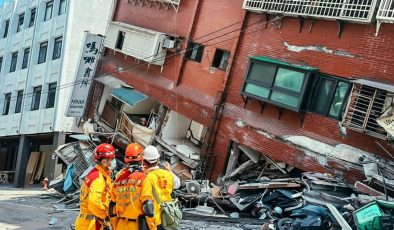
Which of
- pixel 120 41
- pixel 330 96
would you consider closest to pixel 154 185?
pixel 330 96

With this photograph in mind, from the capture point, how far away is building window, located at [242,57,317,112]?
12.8 m

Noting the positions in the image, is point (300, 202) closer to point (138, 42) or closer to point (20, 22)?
point (138, 42)

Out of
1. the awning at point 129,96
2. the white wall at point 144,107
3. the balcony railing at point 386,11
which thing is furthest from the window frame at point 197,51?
the balcony railing at point 386,11

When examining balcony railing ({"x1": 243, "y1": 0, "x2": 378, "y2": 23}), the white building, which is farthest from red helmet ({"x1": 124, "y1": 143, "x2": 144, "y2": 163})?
the white building

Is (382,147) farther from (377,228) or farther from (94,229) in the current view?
(94,229)

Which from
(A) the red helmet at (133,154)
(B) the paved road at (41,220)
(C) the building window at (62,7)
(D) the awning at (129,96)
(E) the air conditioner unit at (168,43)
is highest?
(C) the building window at (62,7)

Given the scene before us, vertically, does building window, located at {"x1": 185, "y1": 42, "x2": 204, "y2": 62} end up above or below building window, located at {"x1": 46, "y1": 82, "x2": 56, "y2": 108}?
above

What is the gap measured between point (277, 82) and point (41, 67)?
17574mm

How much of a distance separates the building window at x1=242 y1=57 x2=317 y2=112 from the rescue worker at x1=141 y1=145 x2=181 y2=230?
308 inches

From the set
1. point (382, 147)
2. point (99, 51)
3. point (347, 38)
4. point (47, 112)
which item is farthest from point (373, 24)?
point (47, 112)

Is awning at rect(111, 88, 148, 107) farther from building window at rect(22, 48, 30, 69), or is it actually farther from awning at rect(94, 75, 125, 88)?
building window at rect(22, 48, 30, 69)

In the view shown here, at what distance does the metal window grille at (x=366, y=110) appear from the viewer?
11109 mm

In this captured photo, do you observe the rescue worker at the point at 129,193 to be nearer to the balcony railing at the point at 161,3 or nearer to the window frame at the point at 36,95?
the balcony railing at the point at 161,3

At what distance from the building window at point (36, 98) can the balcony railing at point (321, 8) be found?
16.1 metres
